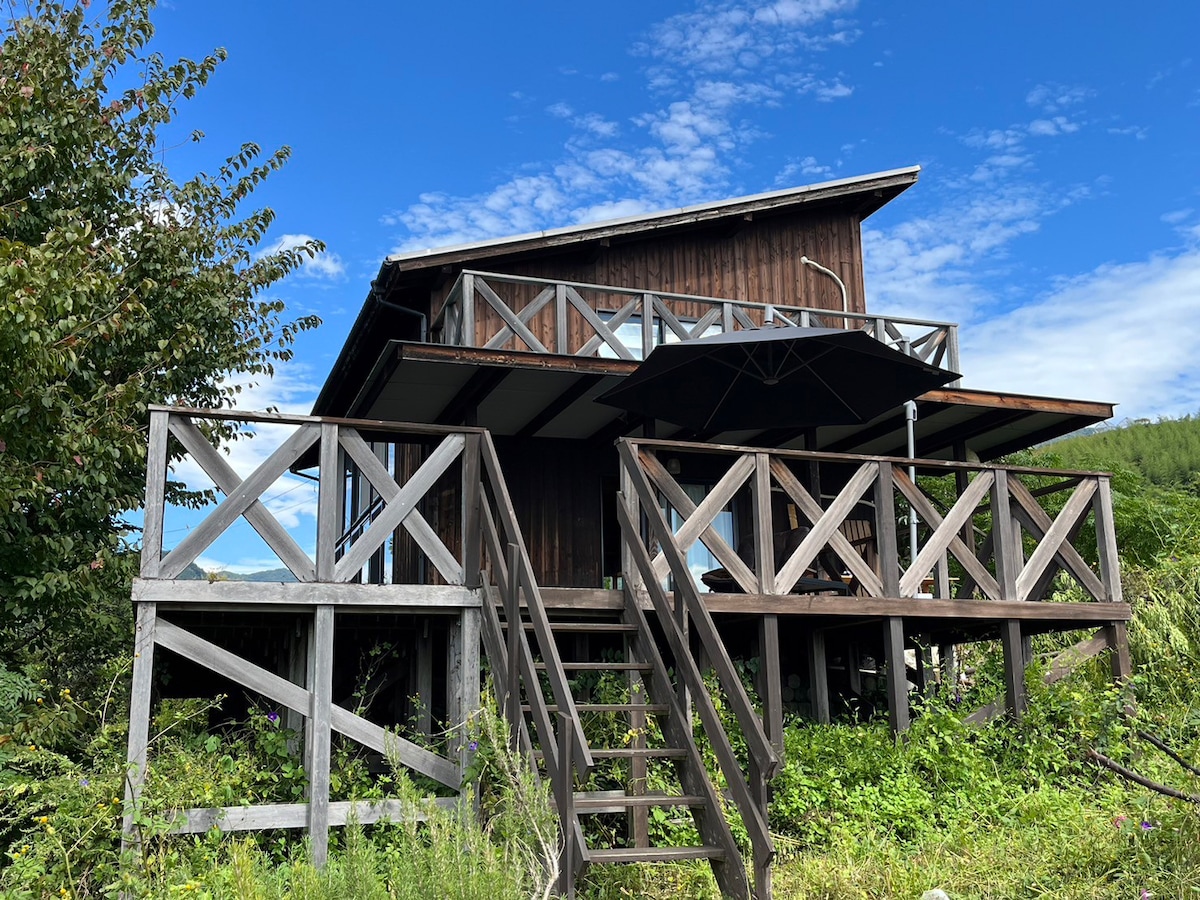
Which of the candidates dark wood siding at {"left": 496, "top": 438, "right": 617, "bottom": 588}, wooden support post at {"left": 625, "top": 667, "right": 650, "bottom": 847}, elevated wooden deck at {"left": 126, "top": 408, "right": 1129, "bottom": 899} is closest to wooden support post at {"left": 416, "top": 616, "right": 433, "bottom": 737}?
elevated wooden deck at {"left": 126, "top": 408, "right": 1129, "bottom": 899}

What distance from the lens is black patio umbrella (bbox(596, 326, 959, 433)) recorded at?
9414mm

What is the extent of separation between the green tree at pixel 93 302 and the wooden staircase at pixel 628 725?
366 cm

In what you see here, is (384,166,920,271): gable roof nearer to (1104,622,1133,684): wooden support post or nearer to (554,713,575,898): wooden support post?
(1104,622,1133,684): wooden support post

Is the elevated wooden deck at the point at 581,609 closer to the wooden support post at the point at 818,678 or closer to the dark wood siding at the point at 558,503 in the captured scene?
the wooden support post at the point at 818,678

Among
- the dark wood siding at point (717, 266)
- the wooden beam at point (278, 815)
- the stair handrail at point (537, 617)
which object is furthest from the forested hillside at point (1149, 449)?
the wooden beam at point (278, 815)

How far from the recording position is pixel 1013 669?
9812 mm

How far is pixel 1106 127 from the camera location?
23031 mm

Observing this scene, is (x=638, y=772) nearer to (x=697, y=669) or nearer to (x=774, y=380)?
(x=697, y=669)

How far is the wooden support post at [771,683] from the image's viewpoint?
873 cm

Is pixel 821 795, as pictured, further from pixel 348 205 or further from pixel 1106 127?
pixel 1106 127

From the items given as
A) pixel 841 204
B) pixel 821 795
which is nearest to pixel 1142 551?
pixel 841 204

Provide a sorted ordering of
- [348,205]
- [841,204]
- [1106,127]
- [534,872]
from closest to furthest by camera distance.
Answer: [534,872], [841,204], [348,205], [1106,127]

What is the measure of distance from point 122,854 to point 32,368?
153 inches

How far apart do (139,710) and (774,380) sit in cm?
539
